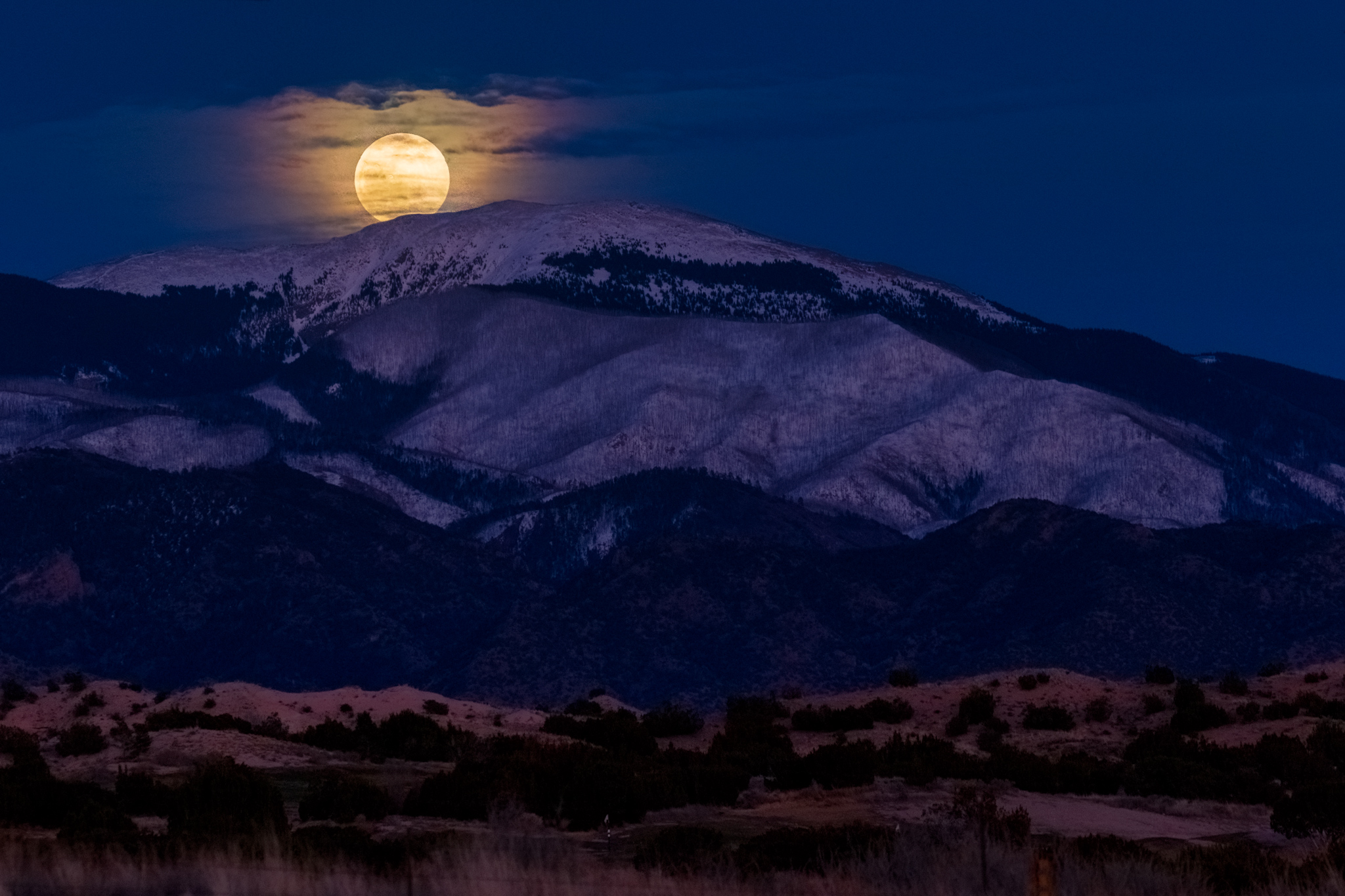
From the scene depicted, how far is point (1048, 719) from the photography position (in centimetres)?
4834

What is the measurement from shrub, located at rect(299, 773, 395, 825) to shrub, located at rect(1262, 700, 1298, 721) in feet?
71.7

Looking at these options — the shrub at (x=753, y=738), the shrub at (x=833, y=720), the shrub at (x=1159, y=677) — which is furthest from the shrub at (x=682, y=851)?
the shrub at (x=1159, y=677)

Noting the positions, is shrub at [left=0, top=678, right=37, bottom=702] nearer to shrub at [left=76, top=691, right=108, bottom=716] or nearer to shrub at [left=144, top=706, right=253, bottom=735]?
shrub at [left=76, top=691, right=108, bottom=716]

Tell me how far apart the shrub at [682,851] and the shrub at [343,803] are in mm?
4882

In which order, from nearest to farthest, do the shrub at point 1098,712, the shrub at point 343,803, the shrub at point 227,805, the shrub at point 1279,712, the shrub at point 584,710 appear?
the shrub at point 227,805, the shrub at point 343,803, the shrub at point 1279,712, the shrub at point 1098,712, the shrub at point 584,710

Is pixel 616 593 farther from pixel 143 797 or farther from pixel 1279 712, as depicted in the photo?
pixel 143 797

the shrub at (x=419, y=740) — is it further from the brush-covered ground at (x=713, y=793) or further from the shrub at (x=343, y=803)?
the shrub at (x=343, y=803)

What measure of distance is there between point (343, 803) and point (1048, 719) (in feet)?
69.3

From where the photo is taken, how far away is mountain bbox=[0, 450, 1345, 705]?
136375mm

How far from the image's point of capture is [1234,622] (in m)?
137

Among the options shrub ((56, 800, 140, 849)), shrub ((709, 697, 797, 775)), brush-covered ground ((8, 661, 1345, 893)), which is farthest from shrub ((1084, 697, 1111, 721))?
shrub ((56, 800, 140, 849))

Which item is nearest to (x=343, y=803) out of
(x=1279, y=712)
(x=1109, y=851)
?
(x=1109, y=851)

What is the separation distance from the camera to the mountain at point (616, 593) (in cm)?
13638

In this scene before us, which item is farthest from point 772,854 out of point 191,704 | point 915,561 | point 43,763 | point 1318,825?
point 915,561
